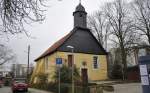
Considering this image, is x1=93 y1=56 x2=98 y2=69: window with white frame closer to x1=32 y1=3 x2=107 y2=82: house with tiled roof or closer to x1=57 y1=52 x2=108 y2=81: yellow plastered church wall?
x1=32 y1=3 x2=107 y2=82: house with tiled roof

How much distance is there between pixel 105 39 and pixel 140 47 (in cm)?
1680

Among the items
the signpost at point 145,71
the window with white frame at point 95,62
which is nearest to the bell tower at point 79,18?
the window with white frame at point 95,62

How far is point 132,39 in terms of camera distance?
A: 32125 millimetres

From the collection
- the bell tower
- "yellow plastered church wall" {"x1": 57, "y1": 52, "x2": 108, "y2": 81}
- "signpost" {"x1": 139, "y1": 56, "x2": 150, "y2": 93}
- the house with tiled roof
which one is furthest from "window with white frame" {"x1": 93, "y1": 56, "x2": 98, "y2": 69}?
"signpost" {"x1": 139, "y1": 56, "x2": 150, "y2": 93}

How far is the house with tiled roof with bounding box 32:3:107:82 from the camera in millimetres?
33625

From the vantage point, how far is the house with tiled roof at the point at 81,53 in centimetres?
3362

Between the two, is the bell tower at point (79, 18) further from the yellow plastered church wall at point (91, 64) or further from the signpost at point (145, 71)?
the signpost at point (145, 71)

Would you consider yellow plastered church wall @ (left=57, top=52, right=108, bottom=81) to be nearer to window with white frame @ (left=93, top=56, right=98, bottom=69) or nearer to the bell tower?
window with white frame @ (left=93, top=56, right=98, bottom=69)

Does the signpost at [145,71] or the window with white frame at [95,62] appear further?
the window with white frame at [95,62]

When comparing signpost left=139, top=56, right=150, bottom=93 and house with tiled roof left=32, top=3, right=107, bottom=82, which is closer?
signpost left=139, top=56, right=150, bottom=93

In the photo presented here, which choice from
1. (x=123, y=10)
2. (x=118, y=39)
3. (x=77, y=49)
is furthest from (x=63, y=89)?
(x=123, y=10)

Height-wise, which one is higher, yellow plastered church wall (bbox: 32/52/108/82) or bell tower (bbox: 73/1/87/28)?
bell tower (bbox: 73/1/87/28)

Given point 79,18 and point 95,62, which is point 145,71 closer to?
point 95,62

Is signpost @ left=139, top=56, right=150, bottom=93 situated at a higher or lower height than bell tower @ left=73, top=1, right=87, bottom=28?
lower
